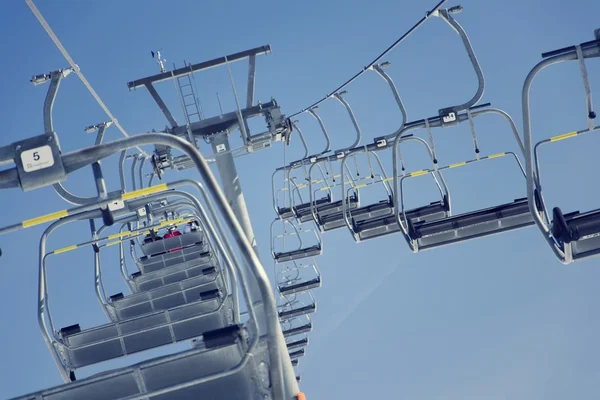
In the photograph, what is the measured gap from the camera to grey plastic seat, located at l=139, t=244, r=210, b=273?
9.49 meters

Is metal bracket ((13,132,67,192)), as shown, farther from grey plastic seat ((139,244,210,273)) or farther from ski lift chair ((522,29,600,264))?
grey plastic seat ((139,244,210,273))

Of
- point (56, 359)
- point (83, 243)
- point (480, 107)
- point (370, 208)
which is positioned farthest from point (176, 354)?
point (370, 208)

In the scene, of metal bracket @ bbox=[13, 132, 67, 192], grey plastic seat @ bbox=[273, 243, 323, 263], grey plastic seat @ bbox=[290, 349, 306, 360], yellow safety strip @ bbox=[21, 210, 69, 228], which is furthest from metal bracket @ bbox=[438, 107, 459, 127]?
grey plastic seat @ bbox=[290, 349, 306, 360]

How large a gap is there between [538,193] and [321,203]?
7.05 m

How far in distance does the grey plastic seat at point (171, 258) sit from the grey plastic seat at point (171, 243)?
768mm

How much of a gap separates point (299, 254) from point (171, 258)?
7.80ft

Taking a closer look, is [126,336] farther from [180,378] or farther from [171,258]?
[171,258]

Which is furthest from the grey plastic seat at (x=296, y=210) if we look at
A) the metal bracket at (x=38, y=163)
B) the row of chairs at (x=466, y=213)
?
the metal bracket at (x=38, y=163)

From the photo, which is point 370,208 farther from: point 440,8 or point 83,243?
point 83,243

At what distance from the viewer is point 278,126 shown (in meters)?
9.06

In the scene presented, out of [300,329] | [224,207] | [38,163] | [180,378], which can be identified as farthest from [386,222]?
[38,163]

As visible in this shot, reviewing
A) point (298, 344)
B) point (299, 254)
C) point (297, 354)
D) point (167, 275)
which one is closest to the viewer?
point (167, 275)

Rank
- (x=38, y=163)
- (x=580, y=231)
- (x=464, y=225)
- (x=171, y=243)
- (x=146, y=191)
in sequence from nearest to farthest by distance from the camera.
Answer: (x=38, y=163), (x=146, y=191), (x=580, y=231), (x=464, y=225), (x=171, y=243)

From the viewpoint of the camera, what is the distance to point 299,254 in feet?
36.8
